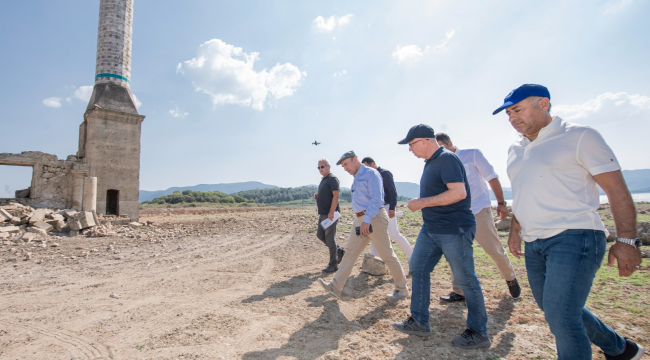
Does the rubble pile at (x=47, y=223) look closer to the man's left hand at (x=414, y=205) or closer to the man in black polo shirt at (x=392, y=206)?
the man in black polo shirt at (x=392, y=206)

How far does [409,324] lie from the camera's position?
3117 mm

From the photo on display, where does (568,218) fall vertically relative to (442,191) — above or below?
below

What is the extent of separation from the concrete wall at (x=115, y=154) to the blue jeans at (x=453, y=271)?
17.3 metres

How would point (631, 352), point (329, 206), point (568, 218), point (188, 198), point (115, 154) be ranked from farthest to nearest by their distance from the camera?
1. point (188, 198)
2. point (115, 154)
3. point (329, 206)
4. point (631, 352)
5. point (568, 218)

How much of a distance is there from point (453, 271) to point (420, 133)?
139 cm

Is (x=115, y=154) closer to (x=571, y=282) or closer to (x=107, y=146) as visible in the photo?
(x=107, y=146)

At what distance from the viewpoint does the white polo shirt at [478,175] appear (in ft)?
13.2

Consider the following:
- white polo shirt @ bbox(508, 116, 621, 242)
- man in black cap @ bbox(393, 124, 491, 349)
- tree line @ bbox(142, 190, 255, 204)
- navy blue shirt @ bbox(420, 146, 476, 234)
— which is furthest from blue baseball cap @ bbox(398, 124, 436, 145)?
tree line @ bbox(142, 190, 255, 204)

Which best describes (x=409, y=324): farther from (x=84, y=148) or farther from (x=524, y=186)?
(x=84, y=148)

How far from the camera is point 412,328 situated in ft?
10.1

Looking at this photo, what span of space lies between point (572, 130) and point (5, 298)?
687 centimetres

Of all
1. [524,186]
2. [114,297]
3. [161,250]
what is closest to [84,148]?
[161,250]

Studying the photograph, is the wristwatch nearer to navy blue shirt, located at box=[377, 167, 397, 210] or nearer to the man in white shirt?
the man in white shirt

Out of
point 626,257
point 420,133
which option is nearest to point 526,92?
Result: point 420,133
